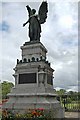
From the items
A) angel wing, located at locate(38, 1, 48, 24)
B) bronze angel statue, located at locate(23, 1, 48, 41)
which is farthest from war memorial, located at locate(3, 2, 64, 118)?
angel wing, located at locate(38, 1, 48, 24)

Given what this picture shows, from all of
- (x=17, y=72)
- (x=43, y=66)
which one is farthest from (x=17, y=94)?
(x=43, y=66)

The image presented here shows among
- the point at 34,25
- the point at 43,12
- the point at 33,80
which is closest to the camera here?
the point at 33,80

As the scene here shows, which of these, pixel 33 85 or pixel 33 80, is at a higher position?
pixel 33 80

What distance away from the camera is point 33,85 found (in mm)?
14367

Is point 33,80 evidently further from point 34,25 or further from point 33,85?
point 34,25

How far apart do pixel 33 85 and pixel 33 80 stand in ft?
1.13

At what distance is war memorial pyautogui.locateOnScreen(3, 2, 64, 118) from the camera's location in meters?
13.7

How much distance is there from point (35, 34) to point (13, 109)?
19.5ft

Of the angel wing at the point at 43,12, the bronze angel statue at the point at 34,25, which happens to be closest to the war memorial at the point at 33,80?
the bronze angel statue at the point at 34,25

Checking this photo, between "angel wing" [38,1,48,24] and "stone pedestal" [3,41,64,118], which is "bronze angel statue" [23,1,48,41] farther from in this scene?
"stone pedestal" [3,41,64,118]

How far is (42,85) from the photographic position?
1416cm

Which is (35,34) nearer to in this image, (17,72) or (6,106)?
(17,72)

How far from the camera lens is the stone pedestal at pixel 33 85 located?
13664 millimetres

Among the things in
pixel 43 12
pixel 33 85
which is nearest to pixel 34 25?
pixel 43 12
